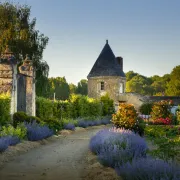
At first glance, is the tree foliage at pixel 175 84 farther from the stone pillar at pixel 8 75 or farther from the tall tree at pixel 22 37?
the stone pillar at pixel 8 75

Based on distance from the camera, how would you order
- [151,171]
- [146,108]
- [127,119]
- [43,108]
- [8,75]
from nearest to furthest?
[151,171] → [8,75] → [127,119] → [43,108] → [146,108]

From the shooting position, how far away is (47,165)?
907 centimetres

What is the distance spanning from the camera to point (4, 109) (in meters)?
14.9

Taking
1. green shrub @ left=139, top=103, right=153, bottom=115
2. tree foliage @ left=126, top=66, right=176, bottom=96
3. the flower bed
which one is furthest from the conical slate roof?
the flower bed

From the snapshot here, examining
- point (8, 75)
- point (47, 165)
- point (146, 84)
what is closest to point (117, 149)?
point (47, 165)

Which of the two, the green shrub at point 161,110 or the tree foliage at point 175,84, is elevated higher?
the tree foliage at point 175,84

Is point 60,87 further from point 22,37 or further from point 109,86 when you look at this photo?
point 22,37

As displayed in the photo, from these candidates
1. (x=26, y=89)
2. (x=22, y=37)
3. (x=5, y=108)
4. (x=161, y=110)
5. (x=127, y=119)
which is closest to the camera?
(x=5, y=108)

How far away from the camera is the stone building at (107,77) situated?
143 feet

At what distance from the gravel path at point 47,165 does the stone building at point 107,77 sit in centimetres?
3165

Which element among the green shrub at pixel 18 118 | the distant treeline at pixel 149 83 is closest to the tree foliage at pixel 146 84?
the distant treeline at pixel 149 83

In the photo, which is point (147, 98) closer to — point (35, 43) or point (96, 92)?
point (96, 92)

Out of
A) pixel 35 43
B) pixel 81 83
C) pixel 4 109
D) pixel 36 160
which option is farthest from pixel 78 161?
pixel 81 83

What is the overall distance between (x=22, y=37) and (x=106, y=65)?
43.6 feet
